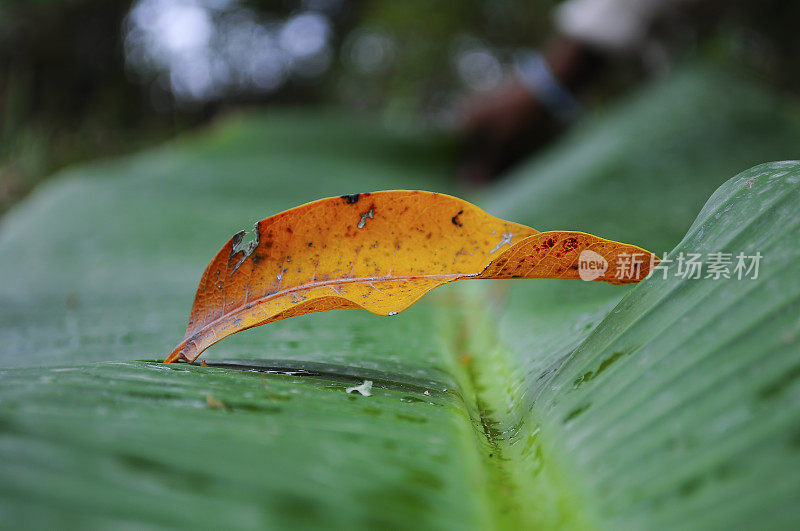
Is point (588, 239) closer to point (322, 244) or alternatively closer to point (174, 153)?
point (322, 244)

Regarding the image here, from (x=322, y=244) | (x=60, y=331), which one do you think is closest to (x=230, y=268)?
(x=322, y=244)

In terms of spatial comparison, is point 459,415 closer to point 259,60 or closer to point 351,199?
point 351,199

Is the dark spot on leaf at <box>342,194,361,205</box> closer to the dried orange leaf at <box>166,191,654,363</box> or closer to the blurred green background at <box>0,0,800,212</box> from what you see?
the dried orange leaf at <box>166,191,654,363</box>

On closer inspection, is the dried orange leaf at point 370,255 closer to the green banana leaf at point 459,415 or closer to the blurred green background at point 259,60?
the green banana leaf at point 459,415

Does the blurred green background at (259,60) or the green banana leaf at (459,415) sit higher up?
the blurred green background at (259,60)

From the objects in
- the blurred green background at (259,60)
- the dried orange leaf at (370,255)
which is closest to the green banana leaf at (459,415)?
the dried orange leaf at (370,255)

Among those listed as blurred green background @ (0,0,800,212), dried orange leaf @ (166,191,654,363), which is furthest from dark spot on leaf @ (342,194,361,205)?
blurred green background @ (0,0,800,212)

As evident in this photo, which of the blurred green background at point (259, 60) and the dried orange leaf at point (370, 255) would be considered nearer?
the dried orange leaf at point (370, 255)

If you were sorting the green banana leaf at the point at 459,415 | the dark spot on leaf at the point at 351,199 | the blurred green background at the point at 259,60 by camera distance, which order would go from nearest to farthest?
the green banana leaf at the point at 459,415
the dark spot on leaf at the point at 351,199
the blurred green background at the point at 259,60
